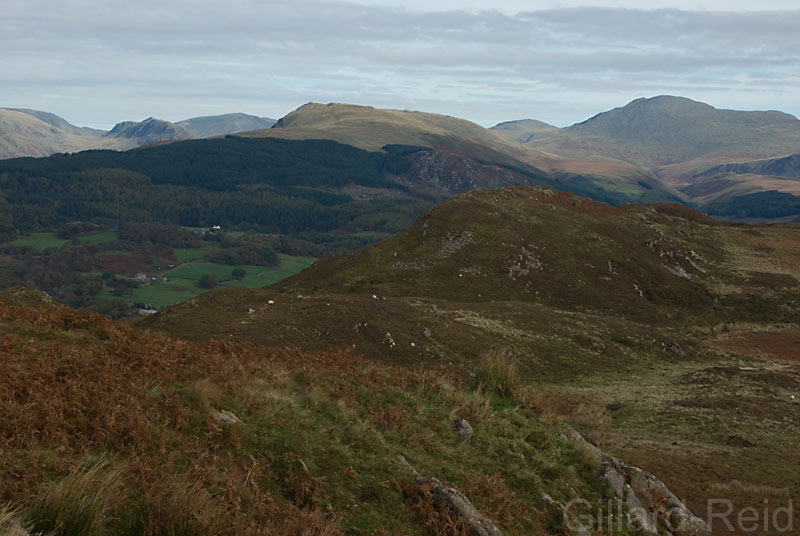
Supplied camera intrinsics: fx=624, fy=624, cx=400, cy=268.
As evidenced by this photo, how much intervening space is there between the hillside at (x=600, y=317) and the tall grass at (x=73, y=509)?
15.5 metres

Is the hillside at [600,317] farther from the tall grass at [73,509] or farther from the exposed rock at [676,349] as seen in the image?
the tall grass at [73,509]

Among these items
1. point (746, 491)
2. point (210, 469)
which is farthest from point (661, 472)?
point (210, 469)

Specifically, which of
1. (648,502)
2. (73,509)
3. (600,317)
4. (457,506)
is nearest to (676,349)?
(600,317)

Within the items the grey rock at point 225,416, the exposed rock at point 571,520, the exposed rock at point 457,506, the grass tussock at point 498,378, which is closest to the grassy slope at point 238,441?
the grey rock at point 225,416

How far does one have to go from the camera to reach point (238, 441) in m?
13.5

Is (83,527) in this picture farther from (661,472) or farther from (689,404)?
(689,404)

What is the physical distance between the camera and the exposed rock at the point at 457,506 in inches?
513

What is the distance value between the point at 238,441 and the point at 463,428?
6.73 metres

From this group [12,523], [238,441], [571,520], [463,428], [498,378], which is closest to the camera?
[12,523]

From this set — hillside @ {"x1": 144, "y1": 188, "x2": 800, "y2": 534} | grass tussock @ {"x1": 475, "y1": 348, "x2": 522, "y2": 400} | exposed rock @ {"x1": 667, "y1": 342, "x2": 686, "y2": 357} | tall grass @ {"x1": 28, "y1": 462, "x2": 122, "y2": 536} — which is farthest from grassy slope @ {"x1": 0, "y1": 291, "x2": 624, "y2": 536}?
exposed rock @ {"x1": 667, "y1": 342, "x2": 686, "y2": 357}

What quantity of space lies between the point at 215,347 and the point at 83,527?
1138 cm

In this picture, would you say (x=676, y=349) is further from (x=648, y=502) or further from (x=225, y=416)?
(x=225, y=416)

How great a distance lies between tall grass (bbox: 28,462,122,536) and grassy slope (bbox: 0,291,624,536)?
29mm

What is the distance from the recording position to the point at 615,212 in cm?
10038
